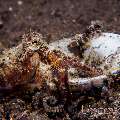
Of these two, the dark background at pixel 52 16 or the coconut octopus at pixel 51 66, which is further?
the dark background at pixel 52 16

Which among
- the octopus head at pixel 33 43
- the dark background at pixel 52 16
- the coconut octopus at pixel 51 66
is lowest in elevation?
the coconut octopus at pixel 51 66

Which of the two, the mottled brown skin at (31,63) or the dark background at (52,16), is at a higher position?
the dark background at (52,16)

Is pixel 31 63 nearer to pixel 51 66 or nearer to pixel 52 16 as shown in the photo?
pixel 51 66

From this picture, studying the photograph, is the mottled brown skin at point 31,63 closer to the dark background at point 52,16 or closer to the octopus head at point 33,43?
the octopus head at point 33,43

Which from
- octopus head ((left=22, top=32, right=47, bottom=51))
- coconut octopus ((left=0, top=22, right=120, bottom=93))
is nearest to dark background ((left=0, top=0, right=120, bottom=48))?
coconut octopus ((left=0, top=22, right=120, bottom=93))

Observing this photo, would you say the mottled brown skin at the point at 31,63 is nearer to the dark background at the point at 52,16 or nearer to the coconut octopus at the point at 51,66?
the coconut octopus at the point at 51,66

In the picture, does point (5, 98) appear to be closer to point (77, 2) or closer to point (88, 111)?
point (88, 111)

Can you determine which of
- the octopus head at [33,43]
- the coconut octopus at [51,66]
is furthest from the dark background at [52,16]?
the octopus head at [33,43]
